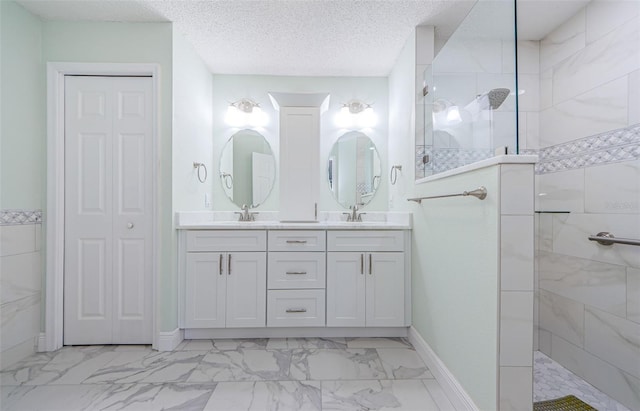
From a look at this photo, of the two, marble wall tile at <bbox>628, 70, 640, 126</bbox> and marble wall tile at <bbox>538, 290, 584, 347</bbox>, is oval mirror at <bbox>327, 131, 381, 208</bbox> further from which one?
marble wall tile at <bbox>628, 70, 640, 126</bbox>

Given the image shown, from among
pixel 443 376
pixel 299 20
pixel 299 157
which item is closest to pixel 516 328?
pixel 443 376

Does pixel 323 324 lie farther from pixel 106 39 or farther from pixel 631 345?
pixel 106 39

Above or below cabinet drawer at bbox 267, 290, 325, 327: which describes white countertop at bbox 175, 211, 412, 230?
above

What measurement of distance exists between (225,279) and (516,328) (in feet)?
5.88

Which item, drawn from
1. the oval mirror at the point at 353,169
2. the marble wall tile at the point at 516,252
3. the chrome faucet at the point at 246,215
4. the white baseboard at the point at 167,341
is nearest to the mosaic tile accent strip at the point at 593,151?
the marble wall tile at the point at 516,252

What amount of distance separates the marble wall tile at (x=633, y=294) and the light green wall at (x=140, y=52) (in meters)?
2.71

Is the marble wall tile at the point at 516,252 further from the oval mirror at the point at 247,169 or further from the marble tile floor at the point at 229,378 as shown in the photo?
the oval mirror at the point at 247,169

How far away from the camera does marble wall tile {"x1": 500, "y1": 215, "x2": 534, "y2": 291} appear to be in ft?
3.73

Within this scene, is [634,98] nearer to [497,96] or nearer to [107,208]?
[497,96]

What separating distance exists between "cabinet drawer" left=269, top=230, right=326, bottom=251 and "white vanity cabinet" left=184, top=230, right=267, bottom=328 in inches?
4.1

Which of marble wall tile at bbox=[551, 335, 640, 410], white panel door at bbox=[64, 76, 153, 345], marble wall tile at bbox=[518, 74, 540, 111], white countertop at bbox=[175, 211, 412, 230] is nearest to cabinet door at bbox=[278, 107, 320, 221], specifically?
white countertop at bbox=[175, 211, 412, 230]

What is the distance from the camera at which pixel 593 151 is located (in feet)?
5.86

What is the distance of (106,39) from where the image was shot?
6.85 ft

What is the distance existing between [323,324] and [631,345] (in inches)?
67.8
